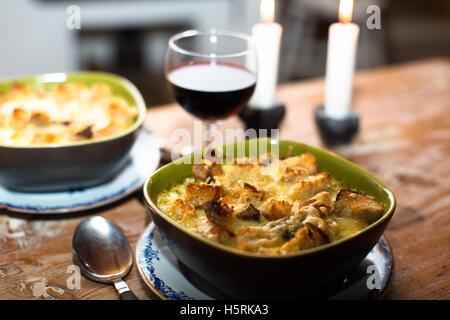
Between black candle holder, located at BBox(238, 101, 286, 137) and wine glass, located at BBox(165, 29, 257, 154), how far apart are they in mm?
228

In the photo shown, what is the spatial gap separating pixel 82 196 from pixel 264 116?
1.91ft

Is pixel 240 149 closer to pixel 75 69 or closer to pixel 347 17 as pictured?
pixel 347 17

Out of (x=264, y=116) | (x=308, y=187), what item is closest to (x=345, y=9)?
(x=264, y=116)

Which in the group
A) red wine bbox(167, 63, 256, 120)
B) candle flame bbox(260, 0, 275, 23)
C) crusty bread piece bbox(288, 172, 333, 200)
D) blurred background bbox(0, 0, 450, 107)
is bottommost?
blurred background bbox(0, 0, 450, 107)

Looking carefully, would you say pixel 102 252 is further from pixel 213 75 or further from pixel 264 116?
pixel 264 116

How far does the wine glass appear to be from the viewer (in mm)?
1091

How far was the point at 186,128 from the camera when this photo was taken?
1.43m

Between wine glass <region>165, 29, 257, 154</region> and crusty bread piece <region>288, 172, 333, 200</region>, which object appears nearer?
crusty bread piece <region>288, 172, 333, 200</region>

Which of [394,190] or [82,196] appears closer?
[82,196]

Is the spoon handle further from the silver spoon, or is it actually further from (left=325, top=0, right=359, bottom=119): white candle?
(left=325, top=0, right=359, bottom=119): white candle

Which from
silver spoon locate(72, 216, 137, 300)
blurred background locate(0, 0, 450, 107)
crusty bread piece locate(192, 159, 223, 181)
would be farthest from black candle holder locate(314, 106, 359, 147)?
blurred background locate(0, 0, 450, 107)

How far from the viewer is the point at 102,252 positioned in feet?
2.78

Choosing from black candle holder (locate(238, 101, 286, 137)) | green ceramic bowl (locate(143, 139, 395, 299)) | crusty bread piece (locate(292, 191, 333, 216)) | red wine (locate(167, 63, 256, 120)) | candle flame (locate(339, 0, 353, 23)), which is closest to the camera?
green ceramic bowl (locate(143, 139, 395, 299))
